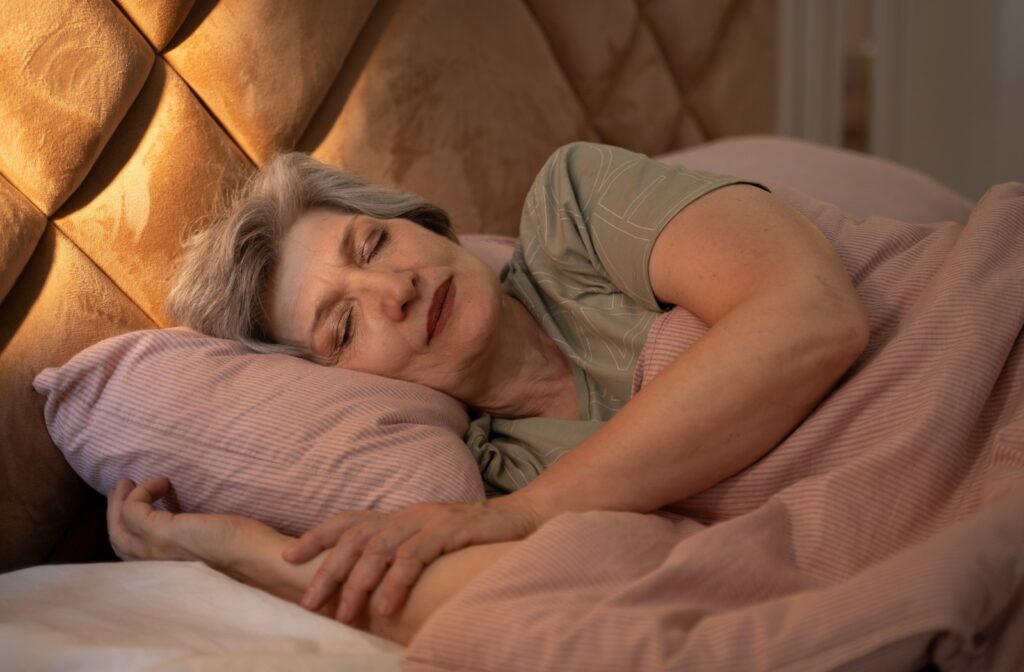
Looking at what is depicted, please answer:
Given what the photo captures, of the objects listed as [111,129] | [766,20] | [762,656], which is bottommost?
[766,20]

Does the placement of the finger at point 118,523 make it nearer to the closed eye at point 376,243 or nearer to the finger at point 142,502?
the finger at point 142,502

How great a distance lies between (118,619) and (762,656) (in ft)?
2.00

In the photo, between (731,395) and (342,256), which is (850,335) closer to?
(731,395)

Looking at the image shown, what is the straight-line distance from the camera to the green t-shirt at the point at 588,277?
1.28 metres

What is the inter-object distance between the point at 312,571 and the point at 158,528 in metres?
0.21

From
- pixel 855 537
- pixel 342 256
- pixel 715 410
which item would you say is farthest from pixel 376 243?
pixel 855 537

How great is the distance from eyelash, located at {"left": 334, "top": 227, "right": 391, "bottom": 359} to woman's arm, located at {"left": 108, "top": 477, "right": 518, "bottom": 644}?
0.90 feet

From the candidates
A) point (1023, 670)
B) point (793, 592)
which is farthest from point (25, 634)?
point (1023, 670)

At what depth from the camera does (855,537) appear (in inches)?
39.4

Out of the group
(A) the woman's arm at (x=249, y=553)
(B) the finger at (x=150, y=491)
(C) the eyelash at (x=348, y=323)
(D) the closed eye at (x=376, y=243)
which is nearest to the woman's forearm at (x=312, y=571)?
(A) the woman's arm at (x=249, y=553)

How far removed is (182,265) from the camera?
56.5 inches

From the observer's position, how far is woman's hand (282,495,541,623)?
1026 millimetres

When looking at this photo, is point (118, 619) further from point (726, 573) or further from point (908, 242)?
point (908, 242)

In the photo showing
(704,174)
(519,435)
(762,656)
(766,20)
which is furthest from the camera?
(766,20)
